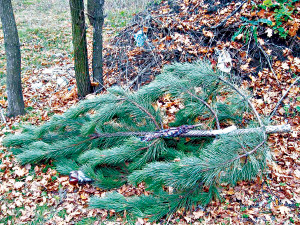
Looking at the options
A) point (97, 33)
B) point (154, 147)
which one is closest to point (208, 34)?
point (97, 33)

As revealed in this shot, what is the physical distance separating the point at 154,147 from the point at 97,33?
288cm

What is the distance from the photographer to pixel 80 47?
14.7 ft

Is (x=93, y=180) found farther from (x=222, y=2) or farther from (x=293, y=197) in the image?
(x=222, y=2)

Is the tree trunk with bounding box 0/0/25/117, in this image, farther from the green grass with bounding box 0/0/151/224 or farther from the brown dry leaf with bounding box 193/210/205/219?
the brown dry leaf with bounding box 193/210/205/219

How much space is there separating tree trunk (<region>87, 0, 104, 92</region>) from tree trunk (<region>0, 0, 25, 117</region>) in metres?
1.41

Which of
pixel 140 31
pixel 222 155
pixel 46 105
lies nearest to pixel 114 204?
pixel 222 155

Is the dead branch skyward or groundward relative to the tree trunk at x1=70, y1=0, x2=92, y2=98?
groundward

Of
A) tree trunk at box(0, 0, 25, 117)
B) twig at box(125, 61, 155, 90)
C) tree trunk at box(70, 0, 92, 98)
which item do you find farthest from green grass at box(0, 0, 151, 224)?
twig at box(125, 61, 155, 90)

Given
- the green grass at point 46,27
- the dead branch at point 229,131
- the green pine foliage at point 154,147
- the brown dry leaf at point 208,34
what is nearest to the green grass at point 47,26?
the green grass at point 46,27

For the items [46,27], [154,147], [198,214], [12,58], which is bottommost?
[198,214]

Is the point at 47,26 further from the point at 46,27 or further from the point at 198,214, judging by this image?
the point at 198,214

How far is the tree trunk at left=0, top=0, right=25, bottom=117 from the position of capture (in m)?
4.28

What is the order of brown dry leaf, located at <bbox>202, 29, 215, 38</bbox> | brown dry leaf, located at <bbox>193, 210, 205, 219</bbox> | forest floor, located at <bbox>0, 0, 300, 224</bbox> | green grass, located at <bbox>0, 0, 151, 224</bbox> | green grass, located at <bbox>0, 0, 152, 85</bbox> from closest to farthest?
1. brown dry leaf, located at <bbox>193, 210, 205, 219</bbox>
2. forest floor, located at <bbox>0, 0, 300, 224</bbox>
3. brown dry leaf, located at <bbox>202, 29, 215, 38</bbox>
4. green grass, located at <bbox>0, 0, 151, 224</bbox>
5. green grass, located at <bbox>0, 0, 152, 85</bbox>

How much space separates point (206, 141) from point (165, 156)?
0.56 metres
